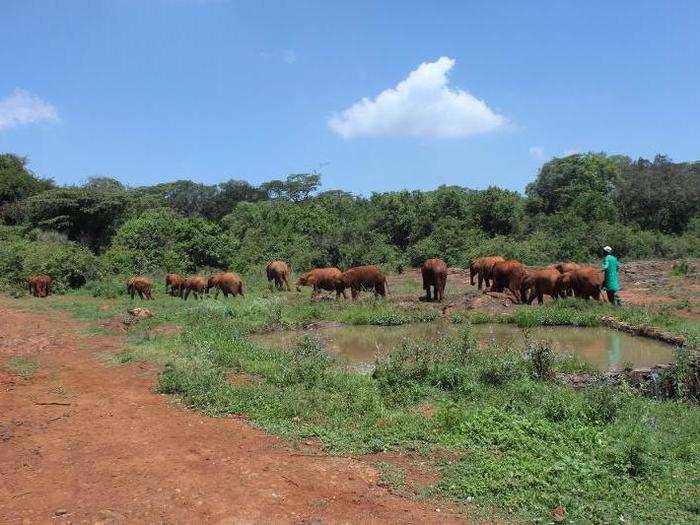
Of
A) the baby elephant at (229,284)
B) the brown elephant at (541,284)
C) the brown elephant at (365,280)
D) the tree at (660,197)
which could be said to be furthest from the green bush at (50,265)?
the tree at (660,197)

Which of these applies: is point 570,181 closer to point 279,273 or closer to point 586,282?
point 279,273

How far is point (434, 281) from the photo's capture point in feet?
58.7

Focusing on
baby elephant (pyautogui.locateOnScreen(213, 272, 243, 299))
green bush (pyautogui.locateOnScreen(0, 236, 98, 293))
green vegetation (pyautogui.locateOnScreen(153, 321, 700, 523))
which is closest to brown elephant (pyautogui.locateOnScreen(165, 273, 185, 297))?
baby elephant (pyautogui.locateOnScreen(213, 272, 243, 299))

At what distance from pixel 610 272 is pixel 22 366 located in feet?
43.5

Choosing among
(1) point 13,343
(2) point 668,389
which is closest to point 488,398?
(2) point 668,389

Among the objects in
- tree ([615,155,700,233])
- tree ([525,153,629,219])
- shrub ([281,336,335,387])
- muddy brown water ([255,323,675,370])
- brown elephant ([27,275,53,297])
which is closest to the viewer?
shrub ([281,336,335,387])

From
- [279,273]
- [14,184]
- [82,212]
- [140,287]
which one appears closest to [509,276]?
[279,273]

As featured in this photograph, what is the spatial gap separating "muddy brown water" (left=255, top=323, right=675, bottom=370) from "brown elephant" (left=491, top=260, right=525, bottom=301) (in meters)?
3.89

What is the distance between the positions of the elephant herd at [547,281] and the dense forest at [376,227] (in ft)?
32.8

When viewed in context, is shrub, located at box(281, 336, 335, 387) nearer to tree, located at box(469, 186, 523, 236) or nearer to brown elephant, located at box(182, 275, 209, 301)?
brown elephant, located at box(182, 275, 209, 301)

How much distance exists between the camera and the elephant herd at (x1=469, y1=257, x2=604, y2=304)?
16.4 metres

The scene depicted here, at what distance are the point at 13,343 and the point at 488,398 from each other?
33.4 ft

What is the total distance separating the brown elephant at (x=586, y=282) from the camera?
16.2 meters

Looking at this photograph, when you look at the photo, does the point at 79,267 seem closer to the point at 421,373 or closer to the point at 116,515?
the point at 421,373
